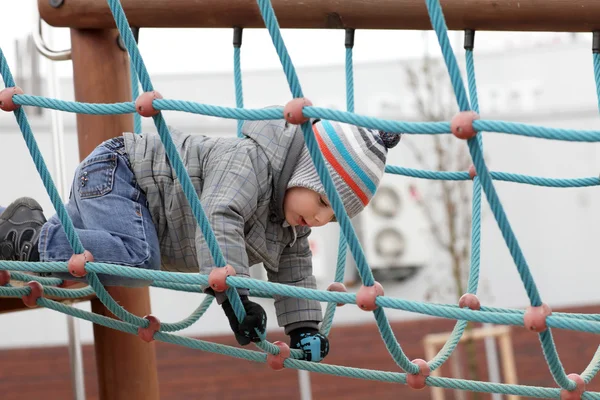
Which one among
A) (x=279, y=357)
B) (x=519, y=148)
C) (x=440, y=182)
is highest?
(x=519, y=148)

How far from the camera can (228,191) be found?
42.4 inches

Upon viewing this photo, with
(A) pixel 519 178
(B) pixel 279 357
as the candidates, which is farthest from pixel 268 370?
(B) pixel 279 357

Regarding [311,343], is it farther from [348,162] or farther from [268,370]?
[268,370]

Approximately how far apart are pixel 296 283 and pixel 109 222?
290 millimetres

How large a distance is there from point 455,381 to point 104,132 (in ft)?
2.24

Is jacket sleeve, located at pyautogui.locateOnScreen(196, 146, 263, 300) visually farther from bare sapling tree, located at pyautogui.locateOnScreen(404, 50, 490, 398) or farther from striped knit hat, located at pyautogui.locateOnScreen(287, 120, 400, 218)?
bare sapling tree, located at pyautogui.locateOnScreen(404, 50, 490, 398)

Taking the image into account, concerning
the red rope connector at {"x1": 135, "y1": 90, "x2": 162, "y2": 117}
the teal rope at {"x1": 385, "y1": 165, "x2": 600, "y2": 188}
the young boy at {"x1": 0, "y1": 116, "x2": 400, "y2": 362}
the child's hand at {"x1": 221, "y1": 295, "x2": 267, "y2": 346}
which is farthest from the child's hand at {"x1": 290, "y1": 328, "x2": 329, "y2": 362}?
the red rope connector at {"x1": 135, "y1": 90, "x2": 162, "y2": 117}

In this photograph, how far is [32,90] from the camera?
431 cm

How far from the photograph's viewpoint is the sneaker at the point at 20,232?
1159mm

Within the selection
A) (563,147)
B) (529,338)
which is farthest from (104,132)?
(563,147)

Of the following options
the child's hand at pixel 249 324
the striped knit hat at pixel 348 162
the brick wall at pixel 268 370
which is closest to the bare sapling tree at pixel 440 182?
the brick wall at pixel 268 370

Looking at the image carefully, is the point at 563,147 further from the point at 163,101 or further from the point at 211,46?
the point at 163,101

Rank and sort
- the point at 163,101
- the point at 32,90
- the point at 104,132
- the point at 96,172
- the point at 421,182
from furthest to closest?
the point at 421,182, the point at 32,90, the point at 104,132, the point at 96,172, the point at 163,101

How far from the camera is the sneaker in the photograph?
116 cm
